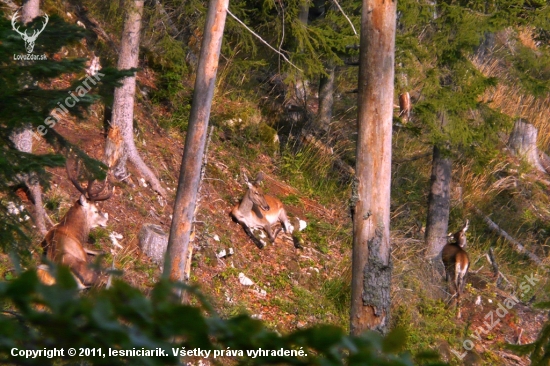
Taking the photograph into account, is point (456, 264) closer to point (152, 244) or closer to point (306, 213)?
point (306, 213)

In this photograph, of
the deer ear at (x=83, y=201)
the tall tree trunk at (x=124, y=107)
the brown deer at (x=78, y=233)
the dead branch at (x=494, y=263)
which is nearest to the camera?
the brown deer at (x=78, y=233)

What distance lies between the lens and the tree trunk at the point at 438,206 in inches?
467

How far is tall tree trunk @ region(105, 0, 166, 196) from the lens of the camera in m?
9.93

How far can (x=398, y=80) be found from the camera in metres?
9.30

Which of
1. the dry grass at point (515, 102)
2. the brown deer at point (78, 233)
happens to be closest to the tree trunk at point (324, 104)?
the dry grass at point (515, 102)

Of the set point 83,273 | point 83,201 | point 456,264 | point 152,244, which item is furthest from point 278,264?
point 83,273

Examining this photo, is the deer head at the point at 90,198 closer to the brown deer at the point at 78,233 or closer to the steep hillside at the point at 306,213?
the brown deer at the point at 78,233

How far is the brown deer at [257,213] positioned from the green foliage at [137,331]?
32.6 feet

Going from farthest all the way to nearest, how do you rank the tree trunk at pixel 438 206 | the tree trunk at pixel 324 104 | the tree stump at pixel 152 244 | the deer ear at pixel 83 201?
the tree trunk at pixel 324 104 → the tree trunk at pixel 438 206 → the tree stump at pixel 152 244 → the deer ear at pixel 83 201

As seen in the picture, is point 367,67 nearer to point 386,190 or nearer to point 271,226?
point 386,190

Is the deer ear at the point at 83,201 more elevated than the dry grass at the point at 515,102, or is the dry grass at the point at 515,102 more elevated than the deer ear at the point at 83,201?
the dry grass at the point at 515,102

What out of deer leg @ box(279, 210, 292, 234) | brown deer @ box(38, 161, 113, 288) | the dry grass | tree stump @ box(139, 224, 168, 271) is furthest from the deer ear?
the dry grass

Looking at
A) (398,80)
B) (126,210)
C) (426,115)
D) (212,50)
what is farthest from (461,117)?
(126,210)

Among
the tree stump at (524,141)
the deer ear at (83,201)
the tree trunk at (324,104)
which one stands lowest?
the deer ear at (83,201)
